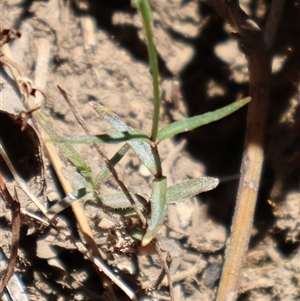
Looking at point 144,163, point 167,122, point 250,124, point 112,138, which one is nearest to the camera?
point 112,138

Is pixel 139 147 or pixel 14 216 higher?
pixel 139 147

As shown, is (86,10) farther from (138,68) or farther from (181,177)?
(181,177)

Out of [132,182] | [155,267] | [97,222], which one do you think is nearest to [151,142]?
[97,222]

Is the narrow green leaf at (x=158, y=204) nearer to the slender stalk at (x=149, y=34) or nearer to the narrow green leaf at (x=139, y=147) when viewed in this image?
the narrow green leaf at (x=139, y=147)

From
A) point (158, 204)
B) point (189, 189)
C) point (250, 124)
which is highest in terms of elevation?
point (250, 124)

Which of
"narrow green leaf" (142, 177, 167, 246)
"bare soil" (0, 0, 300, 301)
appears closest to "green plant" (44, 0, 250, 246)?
"narrow green leaf" (142, 177, 167, 246)

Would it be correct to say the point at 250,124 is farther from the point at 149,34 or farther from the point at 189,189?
the point at 149,34

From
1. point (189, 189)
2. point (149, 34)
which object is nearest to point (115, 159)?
point (189, 189)

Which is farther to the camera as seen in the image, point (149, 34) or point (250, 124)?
point (250, 124)
